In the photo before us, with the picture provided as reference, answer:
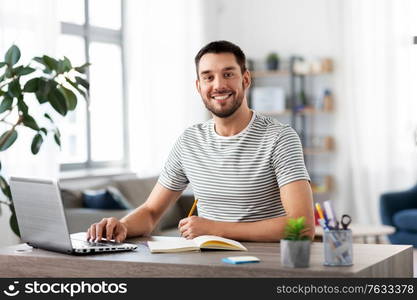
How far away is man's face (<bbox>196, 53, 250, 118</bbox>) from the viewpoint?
9.23ft

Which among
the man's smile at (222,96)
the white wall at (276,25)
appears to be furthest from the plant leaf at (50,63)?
the white wall at (276,25)

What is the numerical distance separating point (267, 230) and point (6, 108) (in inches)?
61.4

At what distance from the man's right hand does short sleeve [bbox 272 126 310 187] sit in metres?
0.58

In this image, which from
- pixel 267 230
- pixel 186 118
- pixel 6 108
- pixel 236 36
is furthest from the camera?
pixel 236 36

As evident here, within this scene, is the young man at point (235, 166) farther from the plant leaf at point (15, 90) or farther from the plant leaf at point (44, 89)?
the plant leaf at point (15, 90)

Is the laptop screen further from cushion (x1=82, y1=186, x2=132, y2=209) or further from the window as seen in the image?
the window

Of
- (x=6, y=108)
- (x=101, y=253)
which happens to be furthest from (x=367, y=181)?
(x=101, y=253)

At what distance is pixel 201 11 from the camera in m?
7.95

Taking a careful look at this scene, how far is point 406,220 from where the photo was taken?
6.93 meters

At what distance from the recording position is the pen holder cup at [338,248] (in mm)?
2070

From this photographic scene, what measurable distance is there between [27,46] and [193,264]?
387 cm

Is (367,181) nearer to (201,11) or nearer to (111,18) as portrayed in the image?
(201,11)

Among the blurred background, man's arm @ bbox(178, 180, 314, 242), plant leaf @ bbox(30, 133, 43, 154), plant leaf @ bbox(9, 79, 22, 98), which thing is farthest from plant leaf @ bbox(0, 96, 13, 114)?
the blurred background

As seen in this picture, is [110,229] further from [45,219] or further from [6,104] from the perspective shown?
[6,104]
